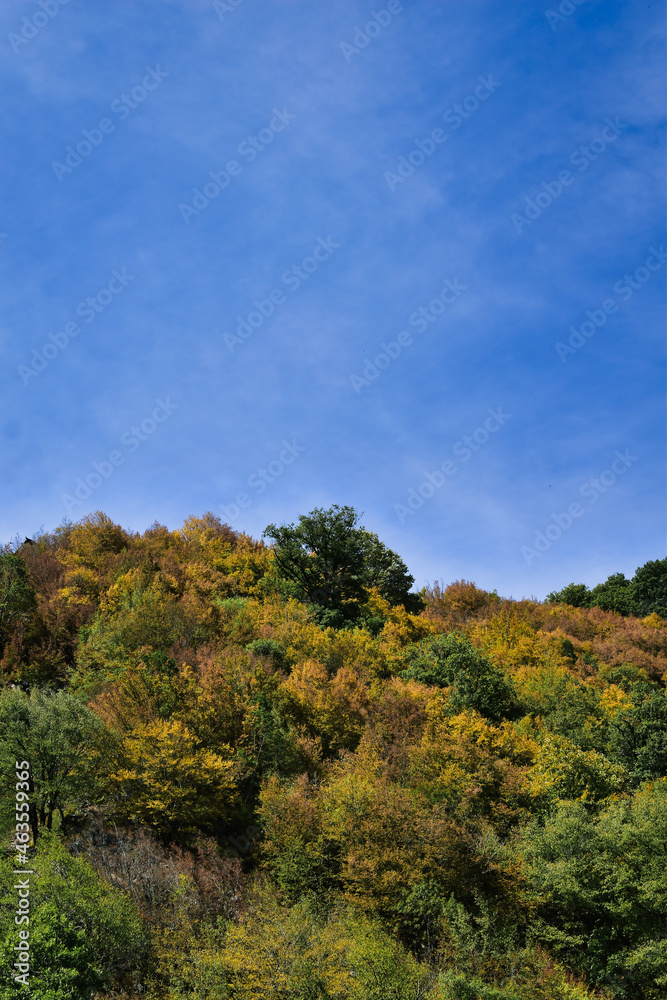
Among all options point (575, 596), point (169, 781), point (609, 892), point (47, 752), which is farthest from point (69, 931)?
point (575, 596)

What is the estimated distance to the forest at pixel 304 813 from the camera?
1889 cm

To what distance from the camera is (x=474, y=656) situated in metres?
40.7

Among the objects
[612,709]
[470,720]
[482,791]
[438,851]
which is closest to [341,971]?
[438,851]

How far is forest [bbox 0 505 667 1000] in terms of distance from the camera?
18.9m

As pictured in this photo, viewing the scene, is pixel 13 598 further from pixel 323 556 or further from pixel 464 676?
pixel 464 676

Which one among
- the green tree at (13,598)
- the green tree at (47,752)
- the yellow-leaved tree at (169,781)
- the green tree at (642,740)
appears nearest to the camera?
the green tree at (47,752)

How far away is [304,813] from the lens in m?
25.6

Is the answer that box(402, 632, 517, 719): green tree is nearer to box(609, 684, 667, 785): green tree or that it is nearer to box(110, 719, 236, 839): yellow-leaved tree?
box(609, 684, 667, 785): green tree

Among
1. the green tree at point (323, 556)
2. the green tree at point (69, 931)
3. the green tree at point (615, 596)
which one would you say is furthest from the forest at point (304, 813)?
the green tree at point (615, 596)

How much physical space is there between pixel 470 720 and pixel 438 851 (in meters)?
10.4

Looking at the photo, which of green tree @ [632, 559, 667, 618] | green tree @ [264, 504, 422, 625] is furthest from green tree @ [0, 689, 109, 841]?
green tree @ [632, 559, 667, 618]

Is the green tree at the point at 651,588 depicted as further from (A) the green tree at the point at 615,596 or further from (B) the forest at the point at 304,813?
(B) the forest at the point at 304,813

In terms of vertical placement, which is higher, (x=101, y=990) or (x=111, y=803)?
(x=111, y=803)

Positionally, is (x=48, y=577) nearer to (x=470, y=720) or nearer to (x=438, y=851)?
(x=470, y=720)
